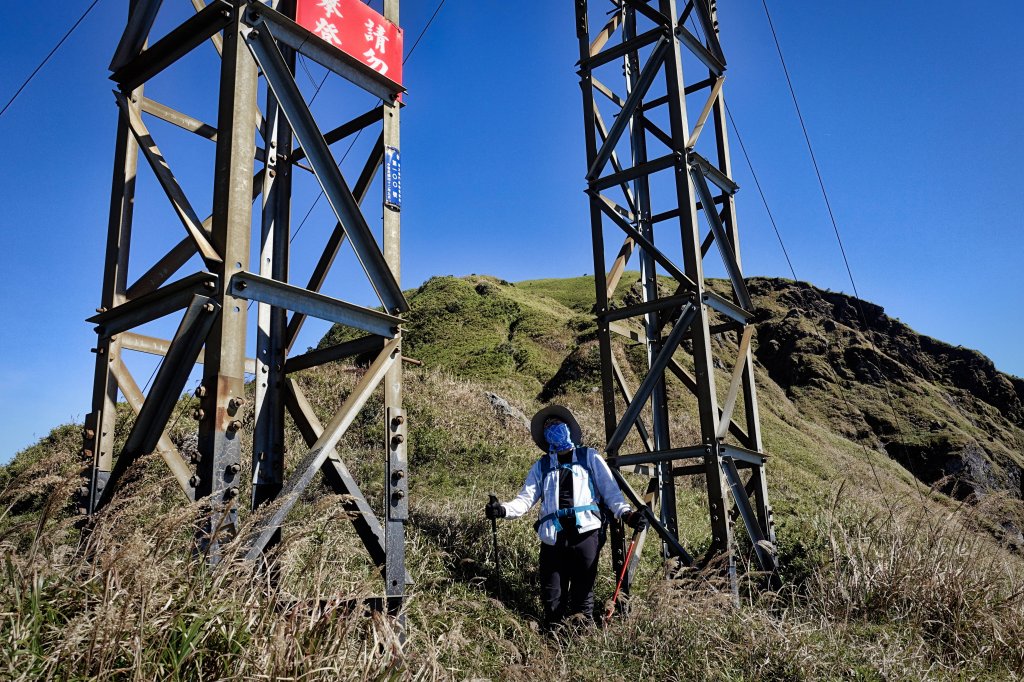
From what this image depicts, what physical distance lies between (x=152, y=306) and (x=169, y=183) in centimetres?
92

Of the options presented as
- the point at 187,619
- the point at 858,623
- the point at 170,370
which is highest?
the point at 170,370

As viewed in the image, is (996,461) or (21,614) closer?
(21,614)

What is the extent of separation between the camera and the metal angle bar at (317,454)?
4.93 meters

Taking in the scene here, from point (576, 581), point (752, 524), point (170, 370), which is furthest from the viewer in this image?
point (752, 524)

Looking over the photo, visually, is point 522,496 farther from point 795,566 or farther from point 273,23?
point 273,23

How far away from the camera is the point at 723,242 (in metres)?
9.52

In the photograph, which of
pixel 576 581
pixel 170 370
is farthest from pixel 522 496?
pixel 170 370

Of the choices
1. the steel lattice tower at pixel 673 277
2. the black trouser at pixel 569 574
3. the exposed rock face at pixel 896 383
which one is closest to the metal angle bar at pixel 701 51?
the steel lattice tower at pixel 673 277

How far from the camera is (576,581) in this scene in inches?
284

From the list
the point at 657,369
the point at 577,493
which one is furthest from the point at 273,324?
the point at 657,369

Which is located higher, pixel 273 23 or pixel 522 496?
pixel 273 23

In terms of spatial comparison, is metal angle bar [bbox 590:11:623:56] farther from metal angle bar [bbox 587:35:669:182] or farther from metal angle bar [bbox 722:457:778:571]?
metal angle bar [bbox 722:457:778:571]

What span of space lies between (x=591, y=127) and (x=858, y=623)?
21.0 ft

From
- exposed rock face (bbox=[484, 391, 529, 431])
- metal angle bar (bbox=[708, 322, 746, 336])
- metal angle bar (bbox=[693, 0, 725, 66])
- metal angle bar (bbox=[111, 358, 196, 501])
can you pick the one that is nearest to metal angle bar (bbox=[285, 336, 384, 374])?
metal angle bar (bbox=[111, 358, 196, 501])
